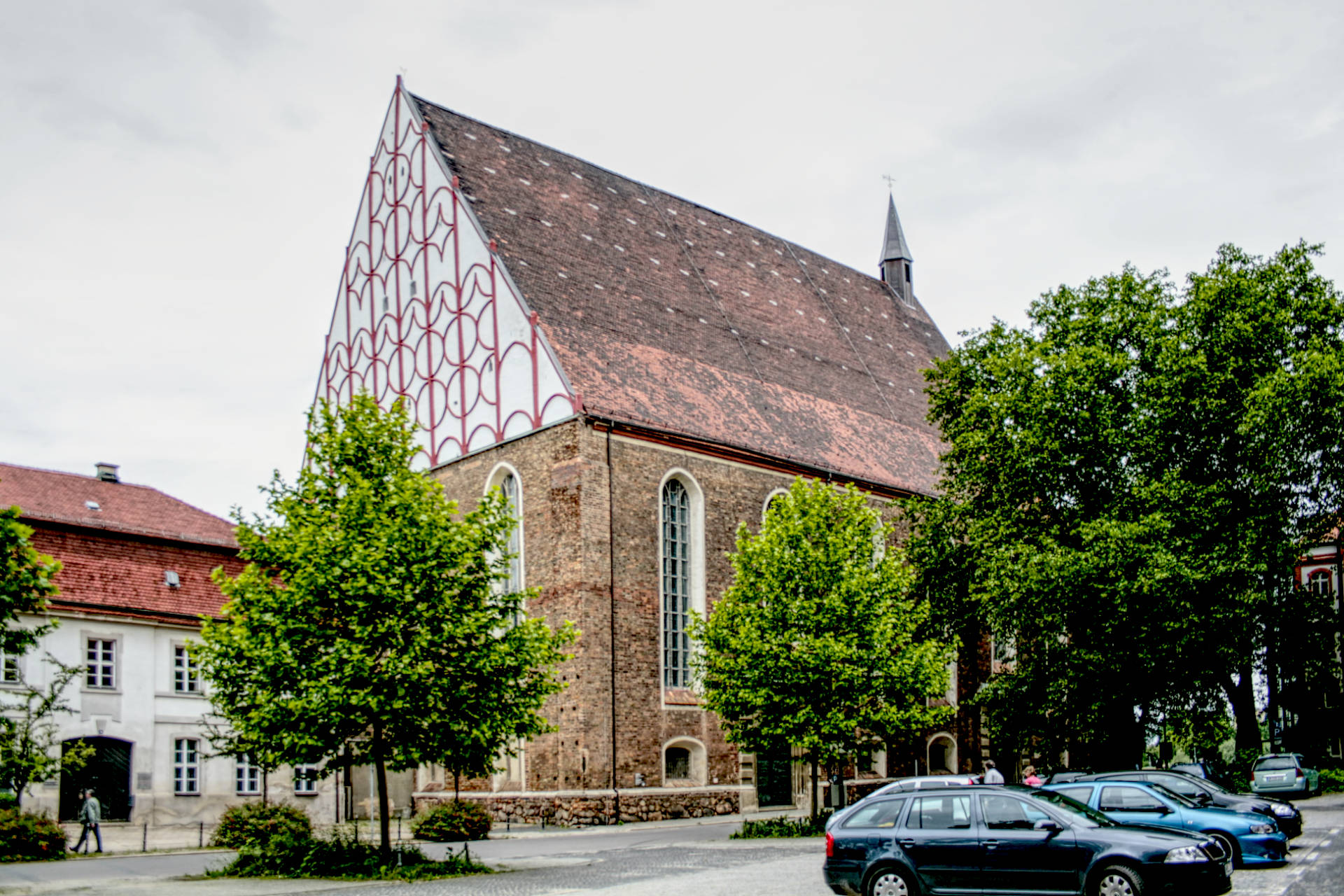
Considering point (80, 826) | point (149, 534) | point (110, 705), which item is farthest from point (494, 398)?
point (80, 826)

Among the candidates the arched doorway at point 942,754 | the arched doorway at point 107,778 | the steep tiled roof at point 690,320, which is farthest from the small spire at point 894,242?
the arched doorway at point 107,778

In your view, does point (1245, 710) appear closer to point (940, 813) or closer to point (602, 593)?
point (602, 593)

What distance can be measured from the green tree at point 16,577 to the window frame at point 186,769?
13183 mm

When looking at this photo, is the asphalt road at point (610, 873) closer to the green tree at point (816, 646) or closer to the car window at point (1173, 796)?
the car window at point (1173, 796)

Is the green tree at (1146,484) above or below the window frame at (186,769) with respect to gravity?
above

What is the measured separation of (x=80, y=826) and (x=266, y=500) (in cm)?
1239

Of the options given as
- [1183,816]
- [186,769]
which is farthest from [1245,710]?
[186,769]

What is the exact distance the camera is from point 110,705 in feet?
96.0

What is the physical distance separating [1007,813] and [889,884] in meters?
1.45

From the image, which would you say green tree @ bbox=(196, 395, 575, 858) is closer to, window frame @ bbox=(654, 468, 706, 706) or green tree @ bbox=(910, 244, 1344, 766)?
window frame @ bbox=(654, 468, 706, 706)

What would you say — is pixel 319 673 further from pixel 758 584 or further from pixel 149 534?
pixel 149 534

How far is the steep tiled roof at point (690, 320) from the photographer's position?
108 ft

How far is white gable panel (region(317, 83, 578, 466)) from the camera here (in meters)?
31.8

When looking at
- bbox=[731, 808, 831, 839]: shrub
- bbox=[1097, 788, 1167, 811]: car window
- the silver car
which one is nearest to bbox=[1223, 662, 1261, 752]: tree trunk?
the silver car
